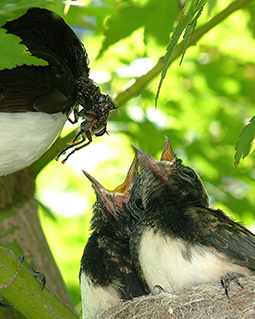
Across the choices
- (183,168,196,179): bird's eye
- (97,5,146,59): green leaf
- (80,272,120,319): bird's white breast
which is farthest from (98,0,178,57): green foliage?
(80,272,120,319): bird's white breast

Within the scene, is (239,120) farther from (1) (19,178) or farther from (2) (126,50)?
(1) (19,178)

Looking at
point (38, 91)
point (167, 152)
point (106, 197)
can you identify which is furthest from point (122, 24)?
point (106, 197)

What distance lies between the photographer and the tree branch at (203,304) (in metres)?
2.08

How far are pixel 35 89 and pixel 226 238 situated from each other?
91 cm

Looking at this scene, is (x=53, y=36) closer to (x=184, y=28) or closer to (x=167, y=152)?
(x=167, y=152)

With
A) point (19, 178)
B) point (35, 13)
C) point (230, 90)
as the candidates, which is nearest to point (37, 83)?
point (35, 13)

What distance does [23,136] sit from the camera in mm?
2049

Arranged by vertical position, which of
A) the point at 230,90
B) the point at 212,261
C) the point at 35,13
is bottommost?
the point at 212,261

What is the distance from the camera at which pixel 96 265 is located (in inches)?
97.1

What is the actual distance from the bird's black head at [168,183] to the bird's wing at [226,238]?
21 cm

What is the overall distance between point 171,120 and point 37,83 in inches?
45.8

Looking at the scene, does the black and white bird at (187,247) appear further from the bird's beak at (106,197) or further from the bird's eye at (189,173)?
the bird's beak at (106,197)

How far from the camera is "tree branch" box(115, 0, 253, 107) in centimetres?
251

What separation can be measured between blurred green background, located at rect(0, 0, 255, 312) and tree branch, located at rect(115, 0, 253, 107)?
0.06 m
